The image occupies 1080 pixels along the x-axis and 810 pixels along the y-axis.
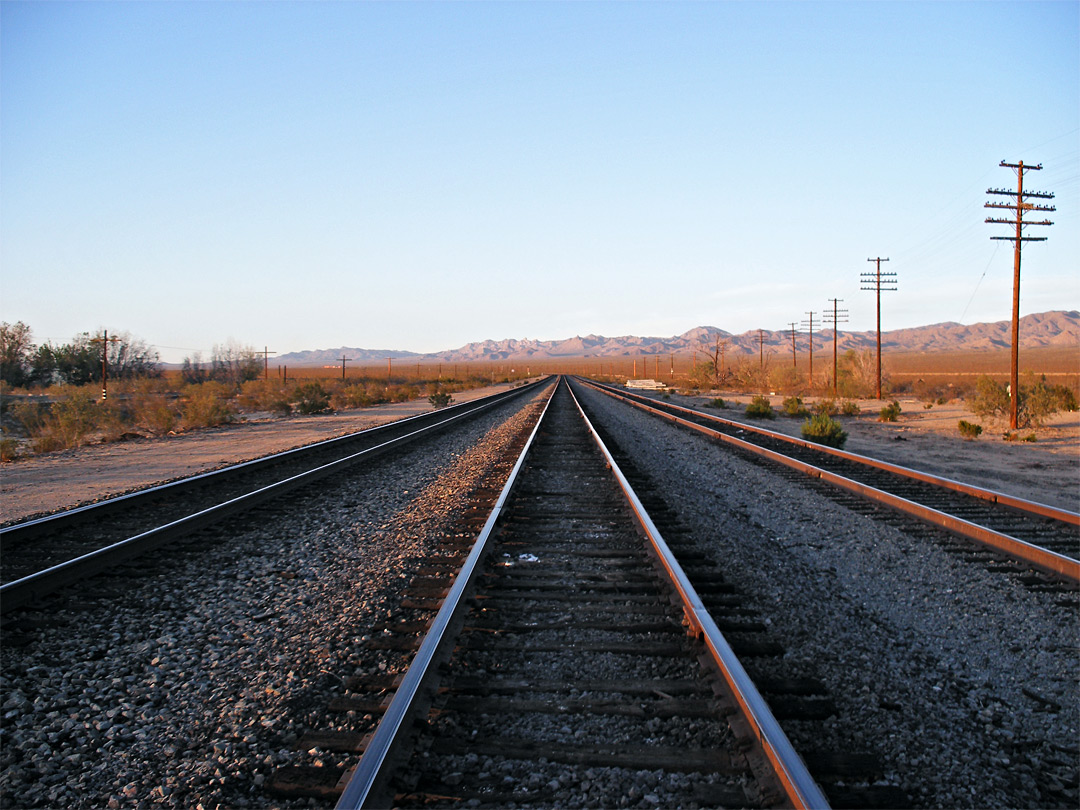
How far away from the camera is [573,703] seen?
122 inches

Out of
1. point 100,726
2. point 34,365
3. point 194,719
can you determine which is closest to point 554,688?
point 194,719

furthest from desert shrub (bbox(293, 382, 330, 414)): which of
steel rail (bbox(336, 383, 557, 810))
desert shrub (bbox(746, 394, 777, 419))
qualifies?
steel rail (bbox(336, 383, 557, 810))

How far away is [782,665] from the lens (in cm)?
355

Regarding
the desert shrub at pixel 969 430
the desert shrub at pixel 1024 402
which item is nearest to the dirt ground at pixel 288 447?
the desert shrub at pixel 969 430

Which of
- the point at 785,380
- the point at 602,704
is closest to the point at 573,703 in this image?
the point at 602,704

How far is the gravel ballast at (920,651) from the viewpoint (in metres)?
2.76

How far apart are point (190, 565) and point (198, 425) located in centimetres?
1940

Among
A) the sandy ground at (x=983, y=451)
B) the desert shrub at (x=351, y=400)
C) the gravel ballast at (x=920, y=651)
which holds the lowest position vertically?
the sandy ground at (x=983, y=451)

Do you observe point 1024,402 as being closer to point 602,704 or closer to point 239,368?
point 602,704

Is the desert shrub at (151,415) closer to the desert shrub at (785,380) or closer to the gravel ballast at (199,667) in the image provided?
the gravel ballast at (199,667)

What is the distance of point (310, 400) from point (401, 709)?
29360 millimetres

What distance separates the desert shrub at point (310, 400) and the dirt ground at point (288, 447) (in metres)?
6.53

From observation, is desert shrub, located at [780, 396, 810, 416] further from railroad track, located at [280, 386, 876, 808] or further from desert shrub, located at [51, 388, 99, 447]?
desert shrub, located at [51, 388, 99, 447]

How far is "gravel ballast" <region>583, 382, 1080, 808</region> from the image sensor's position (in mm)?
2760
